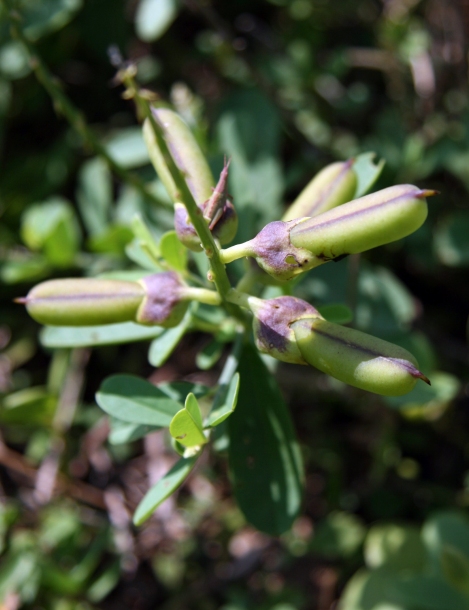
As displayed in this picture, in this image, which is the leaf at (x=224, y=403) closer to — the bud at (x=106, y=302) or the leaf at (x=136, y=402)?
the leaf at (x=136, y=402)

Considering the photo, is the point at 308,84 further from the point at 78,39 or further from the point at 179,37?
the point at 78,39

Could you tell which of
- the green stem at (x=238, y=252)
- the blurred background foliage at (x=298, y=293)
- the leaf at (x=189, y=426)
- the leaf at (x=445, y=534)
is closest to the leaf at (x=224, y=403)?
the leaf at (x=189, y=426)

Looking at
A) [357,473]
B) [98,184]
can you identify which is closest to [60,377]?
[98,184]

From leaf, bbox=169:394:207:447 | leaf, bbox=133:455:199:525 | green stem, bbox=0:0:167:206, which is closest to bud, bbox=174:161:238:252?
leaf, bbox=169:394:207:447

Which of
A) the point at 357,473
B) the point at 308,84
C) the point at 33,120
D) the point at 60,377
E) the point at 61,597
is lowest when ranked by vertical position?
the point at 357,473

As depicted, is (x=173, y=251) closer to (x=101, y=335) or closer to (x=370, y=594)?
(x=101, y=335)
